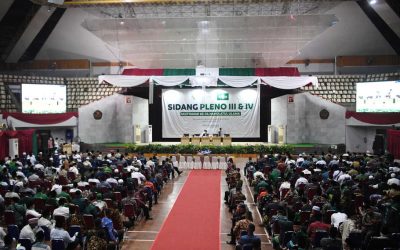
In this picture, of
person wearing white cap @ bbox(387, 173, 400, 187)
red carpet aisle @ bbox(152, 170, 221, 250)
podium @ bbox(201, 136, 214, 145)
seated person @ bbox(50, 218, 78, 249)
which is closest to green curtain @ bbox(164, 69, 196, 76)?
podium @ bbox(201, 136, 214, 145)

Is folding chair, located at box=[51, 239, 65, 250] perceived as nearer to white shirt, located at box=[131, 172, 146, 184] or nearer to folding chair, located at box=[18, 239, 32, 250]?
folding chair, located at box=[18, 239, 32, 250]

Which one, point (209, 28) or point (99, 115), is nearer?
point (209, 28)

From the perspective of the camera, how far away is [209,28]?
23766 millimetres

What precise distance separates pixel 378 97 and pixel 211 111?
34.9 feet

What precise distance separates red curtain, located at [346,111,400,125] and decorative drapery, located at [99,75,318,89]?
3525 millimetres

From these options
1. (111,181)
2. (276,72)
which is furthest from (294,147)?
(111,181)

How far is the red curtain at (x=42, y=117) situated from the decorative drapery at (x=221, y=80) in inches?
159

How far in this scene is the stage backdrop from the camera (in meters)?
27.8

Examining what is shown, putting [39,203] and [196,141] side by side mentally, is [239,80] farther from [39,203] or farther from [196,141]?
[39,203]

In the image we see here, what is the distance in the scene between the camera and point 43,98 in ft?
82.7

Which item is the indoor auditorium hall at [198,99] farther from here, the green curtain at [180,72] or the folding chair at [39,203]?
the folding chair at [39,203]

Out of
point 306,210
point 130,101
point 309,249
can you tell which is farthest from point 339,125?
point 309,249

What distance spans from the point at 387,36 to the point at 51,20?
77.2 feet

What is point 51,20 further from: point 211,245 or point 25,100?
point 211,245
